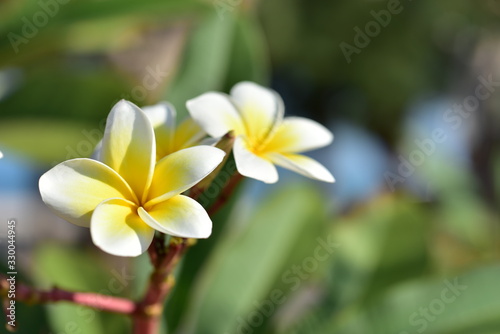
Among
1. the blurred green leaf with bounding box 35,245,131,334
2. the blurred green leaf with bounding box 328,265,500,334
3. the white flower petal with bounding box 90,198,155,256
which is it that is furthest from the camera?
the blurred green leaf with bounding box 35,245,131,334

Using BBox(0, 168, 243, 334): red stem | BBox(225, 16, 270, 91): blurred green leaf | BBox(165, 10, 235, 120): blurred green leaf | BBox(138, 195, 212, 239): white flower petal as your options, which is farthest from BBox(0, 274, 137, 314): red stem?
BBox(225, 16, 270, 91): blurred green leaf

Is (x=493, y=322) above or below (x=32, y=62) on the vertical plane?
above

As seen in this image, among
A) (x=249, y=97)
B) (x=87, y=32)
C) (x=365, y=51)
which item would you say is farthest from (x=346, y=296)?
(x=365, y=51)

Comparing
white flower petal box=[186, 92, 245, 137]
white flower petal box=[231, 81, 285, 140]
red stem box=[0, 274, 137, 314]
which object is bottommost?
red stem box=[0, 274, 137, 314]

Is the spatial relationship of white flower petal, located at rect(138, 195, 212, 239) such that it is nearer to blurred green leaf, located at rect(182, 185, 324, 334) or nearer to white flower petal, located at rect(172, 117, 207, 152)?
white flower petal, located at rect(172, 117, 207, 152)

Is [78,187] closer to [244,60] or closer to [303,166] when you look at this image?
[303,166]

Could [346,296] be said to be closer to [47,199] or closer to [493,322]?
[493,322]
